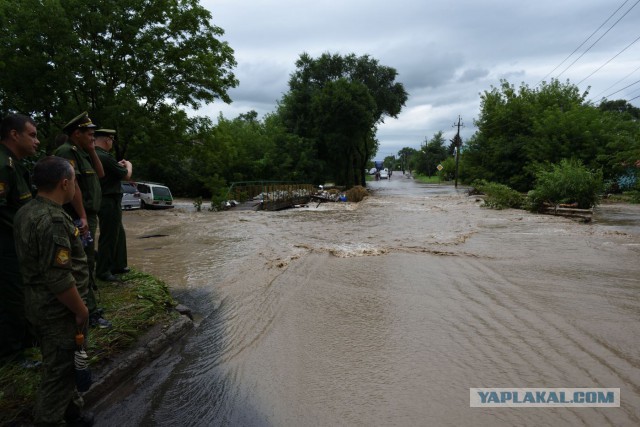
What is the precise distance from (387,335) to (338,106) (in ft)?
106

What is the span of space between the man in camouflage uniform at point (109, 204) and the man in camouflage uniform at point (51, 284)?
2485 millimetres

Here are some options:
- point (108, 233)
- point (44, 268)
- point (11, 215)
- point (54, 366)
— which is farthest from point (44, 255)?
point (108, 233)

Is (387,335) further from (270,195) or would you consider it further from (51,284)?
(270,195)

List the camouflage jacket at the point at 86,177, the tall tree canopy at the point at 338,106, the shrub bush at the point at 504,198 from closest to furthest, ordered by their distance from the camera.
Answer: the camouflage jacket at the point at 86,177, the shrub bush at the point at 504,198, the tall tree canopy at the point at 338,106

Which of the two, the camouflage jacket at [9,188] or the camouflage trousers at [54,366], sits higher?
the camouflage jacket at [9,188]

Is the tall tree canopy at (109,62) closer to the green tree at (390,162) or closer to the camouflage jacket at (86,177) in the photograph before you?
the camouflage jacket at (86,177)

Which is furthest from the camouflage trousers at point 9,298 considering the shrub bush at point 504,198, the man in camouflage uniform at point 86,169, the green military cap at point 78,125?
the shrub bush at point 504,198

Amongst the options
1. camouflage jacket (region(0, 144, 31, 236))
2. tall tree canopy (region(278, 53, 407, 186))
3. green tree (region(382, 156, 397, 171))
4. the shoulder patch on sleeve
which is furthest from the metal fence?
green tree (region(382, 156, 397, 171))

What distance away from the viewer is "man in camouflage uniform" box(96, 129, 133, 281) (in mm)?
4988

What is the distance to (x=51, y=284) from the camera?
2457mm

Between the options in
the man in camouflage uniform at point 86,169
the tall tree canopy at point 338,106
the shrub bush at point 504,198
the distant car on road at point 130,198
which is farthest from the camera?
the tall tree canopy at point 338,106

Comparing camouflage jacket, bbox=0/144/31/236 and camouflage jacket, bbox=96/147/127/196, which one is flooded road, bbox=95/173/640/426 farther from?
camouflage jacket, bbox=96/147/127/196

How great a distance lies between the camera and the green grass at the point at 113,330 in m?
2.77

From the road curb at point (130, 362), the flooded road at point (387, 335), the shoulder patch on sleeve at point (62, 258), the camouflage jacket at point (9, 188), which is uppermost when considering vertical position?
the camouflage jacket at point (9, 188)
